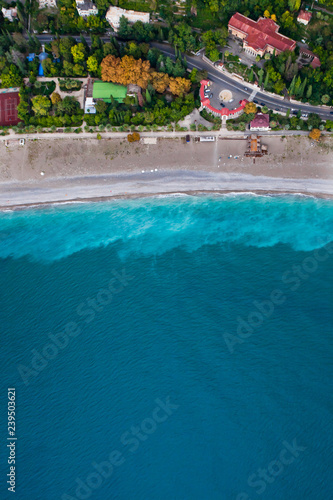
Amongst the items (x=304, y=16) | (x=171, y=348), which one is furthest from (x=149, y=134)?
(x=171, y=348)

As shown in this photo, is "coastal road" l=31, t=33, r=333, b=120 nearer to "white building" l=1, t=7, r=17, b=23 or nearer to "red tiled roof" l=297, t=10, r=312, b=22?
"red tiled roof" l=297, t=10, r=312, b=22

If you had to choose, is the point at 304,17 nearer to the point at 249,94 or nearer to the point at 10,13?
the point at 249,94

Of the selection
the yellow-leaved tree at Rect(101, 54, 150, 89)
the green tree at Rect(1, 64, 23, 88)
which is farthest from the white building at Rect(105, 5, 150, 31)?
the green tree at Rect(1, 64, 23, 88)

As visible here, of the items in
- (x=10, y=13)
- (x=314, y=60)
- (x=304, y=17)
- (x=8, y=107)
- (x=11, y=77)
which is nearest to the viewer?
(x=314, y=60)

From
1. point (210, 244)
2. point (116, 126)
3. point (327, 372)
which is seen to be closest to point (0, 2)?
point (116, 126)

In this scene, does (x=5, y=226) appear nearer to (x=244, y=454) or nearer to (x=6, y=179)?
(x=6, y=179)

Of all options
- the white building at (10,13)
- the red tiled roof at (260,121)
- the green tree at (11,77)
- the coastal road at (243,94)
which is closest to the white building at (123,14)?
the coastal road at (243,94)

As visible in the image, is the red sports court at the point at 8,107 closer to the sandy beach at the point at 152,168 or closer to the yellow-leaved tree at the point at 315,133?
the sandy beach at the point at 152,168
